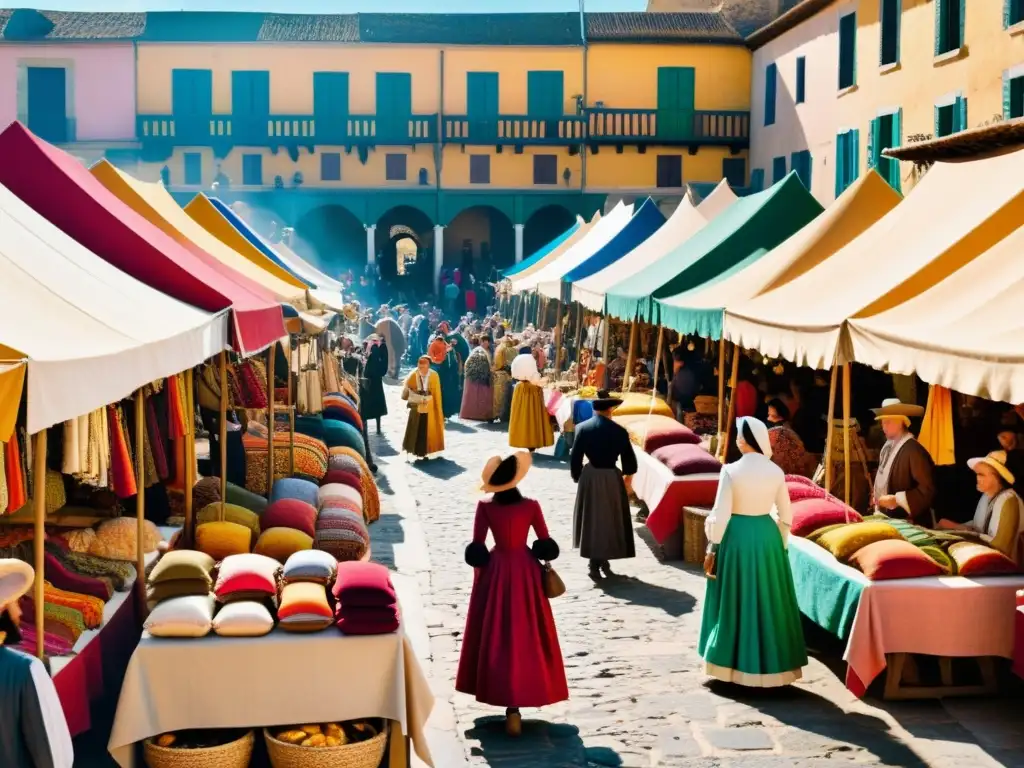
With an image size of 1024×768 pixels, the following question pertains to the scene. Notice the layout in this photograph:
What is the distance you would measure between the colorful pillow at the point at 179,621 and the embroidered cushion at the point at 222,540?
1844 millimetres

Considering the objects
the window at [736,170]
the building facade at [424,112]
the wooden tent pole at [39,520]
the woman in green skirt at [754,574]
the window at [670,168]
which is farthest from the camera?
the window at [670,168]

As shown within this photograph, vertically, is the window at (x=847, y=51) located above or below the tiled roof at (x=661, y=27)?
below

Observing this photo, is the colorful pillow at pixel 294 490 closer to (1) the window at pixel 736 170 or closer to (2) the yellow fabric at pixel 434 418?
(2) the yellow fabric at pixel 434 418

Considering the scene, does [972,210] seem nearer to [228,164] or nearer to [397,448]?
[397,448]

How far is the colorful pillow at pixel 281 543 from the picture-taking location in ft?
26.3

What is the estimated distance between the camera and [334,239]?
43969 mm

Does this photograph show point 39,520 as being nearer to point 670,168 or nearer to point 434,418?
point 434,418

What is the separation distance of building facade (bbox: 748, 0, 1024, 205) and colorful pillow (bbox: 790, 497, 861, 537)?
9749 mm

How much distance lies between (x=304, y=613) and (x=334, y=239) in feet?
126

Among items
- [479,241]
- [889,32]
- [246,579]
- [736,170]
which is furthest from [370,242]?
[246,579]

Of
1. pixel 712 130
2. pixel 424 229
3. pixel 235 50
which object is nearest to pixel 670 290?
pixel 712 130

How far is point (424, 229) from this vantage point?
46.0 m

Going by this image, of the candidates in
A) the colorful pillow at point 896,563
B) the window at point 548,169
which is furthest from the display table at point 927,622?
the window at point 548,169

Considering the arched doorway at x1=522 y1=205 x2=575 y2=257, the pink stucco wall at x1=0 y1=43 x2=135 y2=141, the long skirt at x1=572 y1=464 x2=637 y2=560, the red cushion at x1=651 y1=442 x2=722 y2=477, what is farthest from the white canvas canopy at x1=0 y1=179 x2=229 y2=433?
the arched doorway at x1=522 y1=205 x2=575 y2=257
